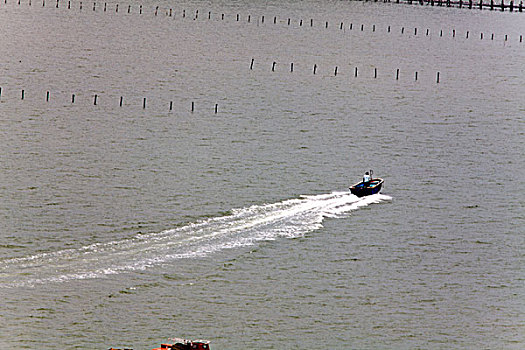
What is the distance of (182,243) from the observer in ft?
186

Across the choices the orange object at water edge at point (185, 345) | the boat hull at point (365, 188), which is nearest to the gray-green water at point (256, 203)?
the boat hull at point (365, 188)

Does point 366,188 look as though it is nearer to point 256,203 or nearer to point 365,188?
point 365,188

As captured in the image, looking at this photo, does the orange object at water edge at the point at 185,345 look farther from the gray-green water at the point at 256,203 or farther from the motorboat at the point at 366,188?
the motorboat at the point at 366,188

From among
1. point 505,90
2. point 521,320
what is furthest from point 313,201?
point 505,90

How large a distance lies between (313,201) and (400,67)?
64.2 m

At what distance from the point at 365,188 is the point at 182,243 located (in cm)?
1691

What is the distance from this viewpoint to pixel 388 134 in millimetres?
87625

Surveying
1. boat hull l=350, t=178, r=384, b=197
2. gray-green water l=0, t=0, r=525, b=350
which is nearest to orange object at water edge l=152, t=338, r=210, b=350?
gray-green water l=0, t=0, r=525, b=350

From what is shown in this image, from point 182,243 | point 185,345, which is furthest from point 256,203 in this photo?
point 185,345

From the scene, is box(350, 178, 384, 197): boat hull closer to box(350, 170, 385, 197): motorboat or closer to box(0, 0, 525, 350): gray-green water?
A: box(350, 170, 385, 197): motorboat

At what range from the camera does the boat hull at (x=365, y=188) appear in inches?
2674

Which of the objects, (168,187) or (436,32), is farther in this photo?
(436,32)

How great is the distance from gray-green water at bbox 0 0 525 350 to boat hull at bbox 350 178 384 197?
744mm

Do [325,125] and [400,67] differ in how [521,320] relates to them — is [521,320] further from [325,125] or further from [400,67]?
[400,67]
